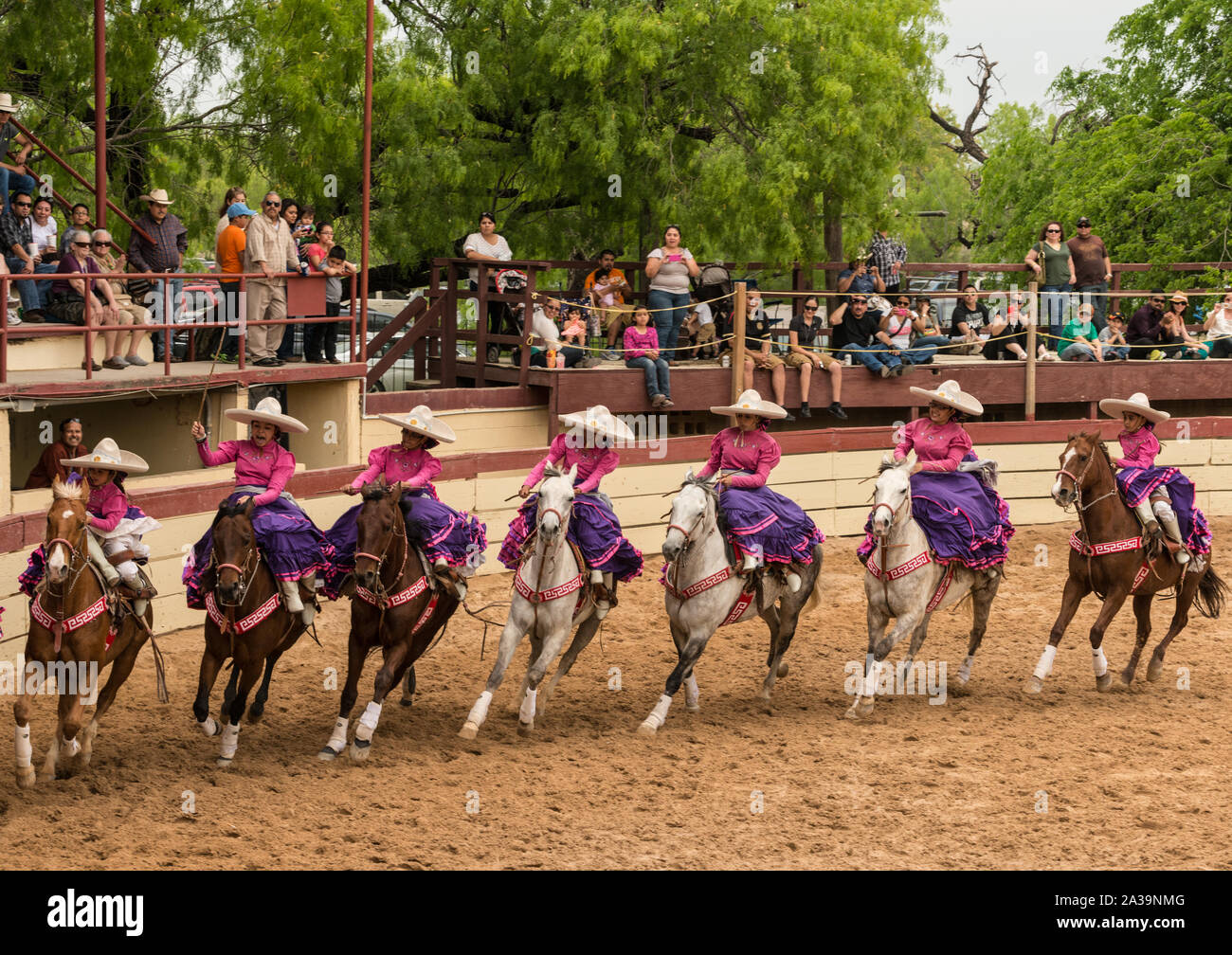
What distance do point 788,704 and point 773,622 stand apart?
70cm

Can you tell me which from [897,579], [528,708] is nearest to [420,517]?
[528,708]

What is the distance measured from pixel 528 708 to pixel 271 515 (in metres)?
2.30

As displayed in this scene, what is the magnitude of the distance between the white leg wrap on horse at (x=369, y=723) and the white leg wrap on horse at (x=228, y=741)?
2.60 ft

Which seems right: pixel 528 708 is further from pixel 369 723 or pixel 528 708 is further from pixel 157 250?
pixel 157 250

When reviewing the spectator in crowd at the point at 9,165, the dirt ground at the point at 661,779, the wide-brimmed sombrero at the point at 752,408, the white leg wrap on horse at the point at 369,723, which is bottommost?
the dirt ground at the point at 661,779

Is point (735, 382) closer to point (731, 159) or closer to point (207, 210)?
point (731, 159)

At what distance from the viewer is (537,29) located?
63.9 feet

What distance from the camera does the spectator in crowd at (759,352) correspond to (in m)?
18.1

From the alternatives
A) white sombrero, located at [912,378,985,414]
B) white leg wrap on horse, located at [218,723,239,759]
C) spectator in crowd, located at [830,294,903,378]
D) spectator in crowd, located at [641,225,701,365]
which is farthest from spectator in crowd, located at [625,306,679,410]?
white leg wrap on horse, located at [218,723,239,759]

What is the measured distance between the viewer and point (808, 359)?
60.2ft

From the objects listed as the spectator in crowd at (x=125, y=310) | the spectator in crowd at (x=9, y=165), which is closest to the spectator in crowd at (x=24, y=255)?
the spectator in crowd at (x=9, y=165)

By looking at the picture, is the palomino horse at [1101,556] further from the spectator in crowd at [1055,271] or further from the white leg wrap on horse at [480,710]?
the spectator in crowd at [1055,271]

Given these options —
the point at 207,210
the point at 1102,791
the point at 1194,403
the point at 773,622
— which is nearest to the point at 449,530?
the point at 773,622

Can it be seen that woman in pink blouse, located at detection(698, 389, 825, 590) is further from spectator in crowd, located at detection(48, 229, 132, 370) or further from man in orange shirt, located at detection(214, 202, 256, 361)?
man in orange shirt, located at detection(214, 202, 256, 361)
